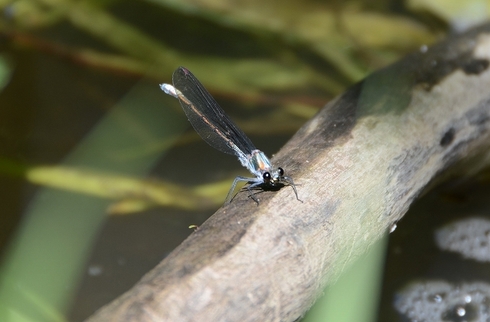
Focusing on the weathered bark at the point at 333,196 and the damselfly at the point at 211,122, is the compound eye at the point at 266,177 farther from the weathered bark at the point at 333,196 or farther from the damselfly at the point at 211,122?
the damselfly at the point at 211,122

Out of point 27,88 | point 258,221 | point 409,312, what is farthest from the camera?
point 27,88

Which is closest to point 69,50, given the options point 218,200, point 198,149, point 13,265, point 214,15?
point 214,15

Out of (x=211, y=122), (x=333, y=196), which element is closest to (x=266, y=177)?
(x=333, y=196)

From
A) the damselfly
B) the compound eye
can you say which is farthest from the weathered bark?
the damselfly

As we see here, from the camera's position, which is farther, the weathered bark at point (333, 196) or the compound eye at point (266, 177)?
the compound eye at point (266, 177)

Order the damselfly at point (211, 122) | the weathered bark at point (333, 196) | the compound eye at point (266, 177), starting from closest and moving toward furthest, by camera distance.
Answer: the weathered bark at point (333, 196)
the compound eye at point (266, 177)
the damselfly at point (211, 122)

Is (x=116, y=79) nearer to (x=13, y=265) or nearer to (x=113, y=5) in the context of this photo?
(x=113, y=5)

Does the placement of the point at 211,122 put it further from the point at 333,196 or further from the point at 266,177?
the point at 333,196

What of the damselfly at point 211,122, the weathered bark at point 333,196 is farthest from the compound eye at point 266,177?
the damselfly at point 211,122

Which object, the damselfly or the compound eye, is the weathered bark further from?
the damselfly
